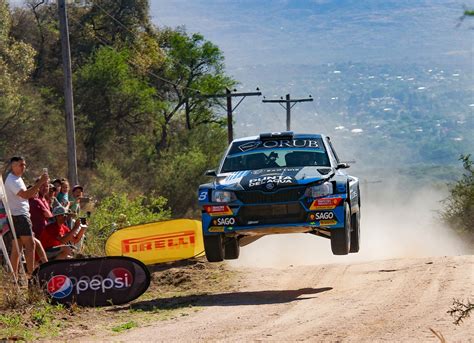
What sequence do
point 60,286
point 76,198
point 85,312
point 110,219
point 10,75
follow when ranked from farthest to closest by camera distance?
point 10,75 < point 110,219 < point 76,198 < point 60,286 < point 85,312

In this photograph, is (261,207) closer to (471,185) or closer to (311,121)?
(471,185)

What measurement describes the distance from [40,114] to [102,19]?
1626cm

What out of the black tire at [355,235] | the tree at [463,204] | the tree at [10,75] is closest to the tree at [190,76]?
the tree at [10,75]

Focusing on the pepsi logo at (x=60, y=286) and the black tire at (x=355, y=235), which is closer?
the pepsi logo at (x=60, y=286)

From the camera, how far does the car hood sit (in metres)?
13.4

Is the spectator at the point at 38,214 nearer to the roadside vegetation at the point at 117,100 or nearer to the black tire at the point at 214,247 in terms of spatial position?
the black tire at the point at 214,247

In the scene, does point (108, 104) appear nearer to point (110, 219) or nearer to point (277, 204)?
point (110, 219)

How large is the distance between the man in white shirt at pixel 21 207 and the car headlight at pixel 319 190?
11.7ft

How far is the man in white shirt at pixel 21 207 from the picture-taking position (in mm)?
12906

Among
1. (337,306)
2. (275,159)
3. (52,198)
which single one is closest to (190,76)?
(52,198)

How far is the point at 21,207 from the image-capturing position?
12984 millimetres

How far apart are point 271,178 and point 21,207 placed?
3.40 m

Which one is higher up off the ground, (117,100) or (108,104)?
(117,100)

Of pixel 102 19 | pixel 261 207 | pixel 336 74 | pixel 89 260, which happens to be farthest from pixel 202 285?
pixel 336 74
